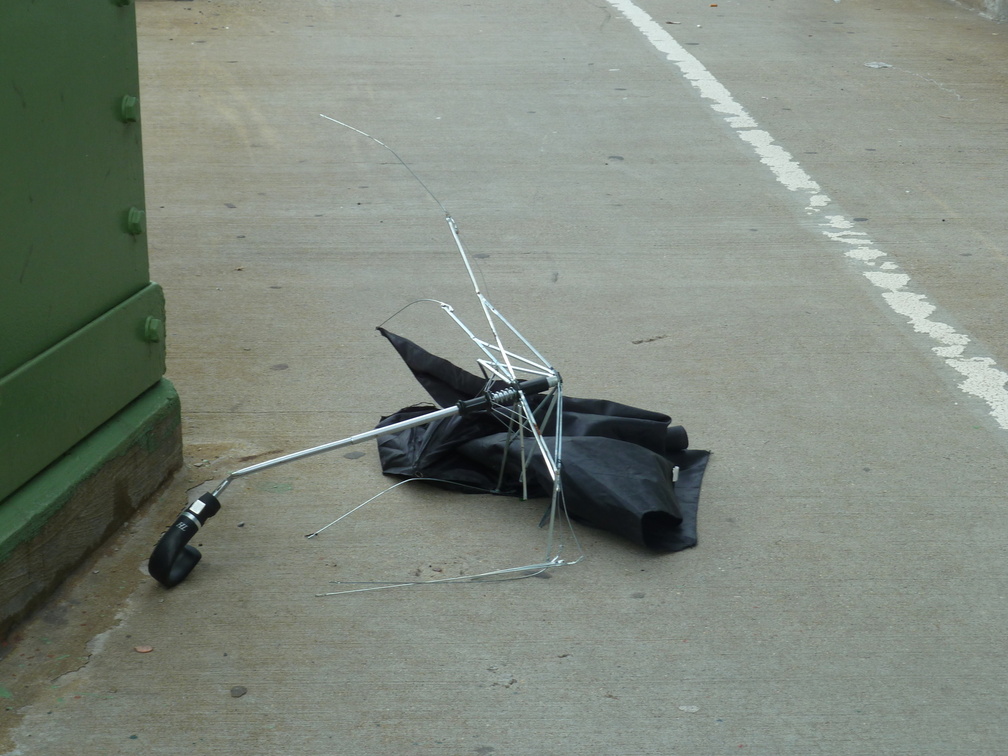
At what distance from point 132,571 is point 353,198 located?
3382mm

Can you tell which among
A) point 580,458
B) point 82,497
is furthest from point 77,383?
point 580,458

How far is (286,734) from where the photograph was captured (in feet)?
8.18

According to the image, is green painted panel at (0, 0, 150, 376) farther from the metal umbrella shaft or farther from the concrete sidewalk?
the concrete sidewalk

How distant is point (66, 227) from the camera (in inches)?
109

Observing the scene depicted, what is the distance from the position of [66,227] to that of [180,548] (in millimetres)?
876

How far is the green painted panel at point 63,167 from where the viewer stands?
2523 millimetres

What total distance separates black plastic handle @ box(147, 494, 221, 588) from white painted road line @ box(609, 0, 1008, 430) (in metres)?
2.69

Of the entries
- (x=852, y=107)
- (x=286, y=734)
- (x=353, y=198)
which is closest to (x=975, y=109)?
(x=852, y=107)

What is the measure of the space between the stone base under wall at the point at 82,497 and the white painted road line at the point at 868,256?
9.25 ft

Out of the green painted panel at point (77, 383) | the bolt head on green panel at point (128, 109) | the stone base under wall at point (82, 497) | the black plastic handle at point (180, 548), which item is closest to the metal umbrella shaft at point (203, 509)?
the black plastic handle at point (180, 548)

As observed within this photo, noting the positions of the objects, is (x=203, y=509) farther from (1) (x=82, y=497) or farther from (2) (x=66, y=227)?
(2) (x=66, y=227)

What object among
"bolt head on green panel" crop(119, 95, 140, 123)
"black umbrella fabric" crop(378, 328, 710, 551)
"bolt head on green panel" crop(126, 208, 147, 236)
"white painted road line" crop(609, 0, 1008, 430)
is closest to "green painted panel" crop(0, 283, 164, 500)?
"bolt head on green panel" crop(126, 208, 147, 236)

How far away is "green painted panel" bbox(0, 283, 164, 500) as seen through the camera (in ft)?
8.77

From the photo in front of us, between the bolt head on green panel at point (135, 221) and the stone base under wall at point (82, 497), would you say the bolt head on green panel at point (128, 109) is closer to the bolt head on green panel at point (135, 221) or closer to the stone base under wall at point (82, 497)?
the bolt head on green panel at point (135, 221)
